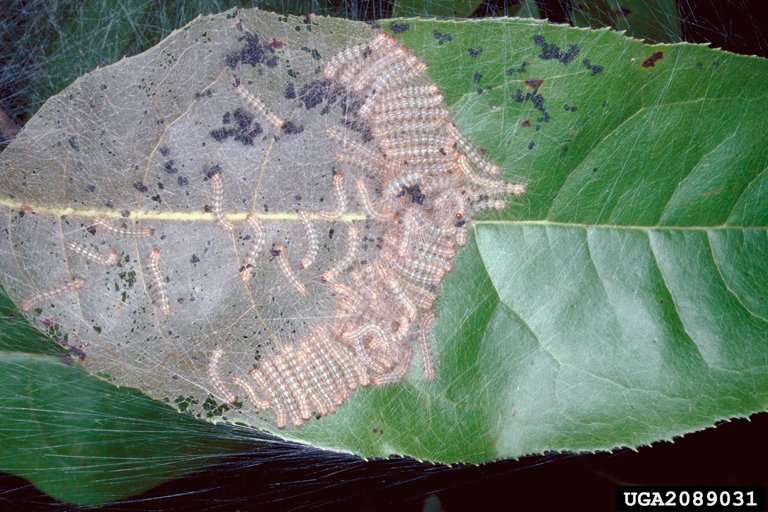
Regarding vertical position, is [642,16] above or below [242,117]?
above

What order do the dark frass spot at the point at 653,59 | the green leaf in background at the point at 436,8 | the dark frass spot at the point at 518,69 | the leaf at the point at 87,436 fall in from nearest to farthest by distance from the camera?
the dark frass spot at the point at 653,59 < the dark frass spot at the point at 518,69 < the green leaf in background at the point at 436,8 < the leaf at the point at 87,436

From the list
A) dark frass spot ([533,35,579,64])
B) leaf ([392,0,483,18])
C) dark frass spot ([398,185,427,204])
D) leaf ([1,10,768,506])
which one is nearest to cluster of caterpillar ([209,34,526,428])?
dark frass spot ([398,185,427,204])

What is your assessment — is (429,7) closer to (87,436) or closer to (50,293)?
(50,293)

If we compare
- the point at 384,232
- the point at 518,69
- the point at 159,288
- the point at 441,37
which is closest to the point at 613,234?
the point at 518,69

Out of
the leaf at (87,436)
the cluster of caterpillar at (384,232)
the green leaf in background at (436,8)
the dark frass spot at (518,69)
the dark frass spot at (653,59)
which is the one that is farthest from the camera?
the leaf at (87,436)

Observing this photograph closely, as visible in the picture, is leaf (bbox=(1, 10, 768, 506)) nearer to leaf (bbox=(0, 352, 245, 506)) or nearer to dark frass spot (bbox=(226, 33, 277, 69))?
dark frass spot (bbox=(226, 33, 277, 69))

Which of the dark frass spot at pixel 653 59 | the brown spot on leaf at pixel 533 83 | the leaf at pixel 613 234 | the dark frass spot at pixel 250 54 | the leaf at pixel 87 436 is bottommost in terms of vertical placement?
the leaf at pixel 87 436

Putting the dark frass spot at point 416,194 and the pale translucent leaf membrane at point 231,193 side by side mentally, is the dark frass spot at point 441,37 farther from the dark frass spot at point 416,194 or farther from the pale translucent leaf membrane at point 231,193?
the dark frass spot at point 416,194

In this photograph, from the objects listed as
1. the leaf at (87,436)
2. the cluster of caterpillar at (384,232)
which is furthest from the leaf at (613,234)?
the leaf at (87,436)
